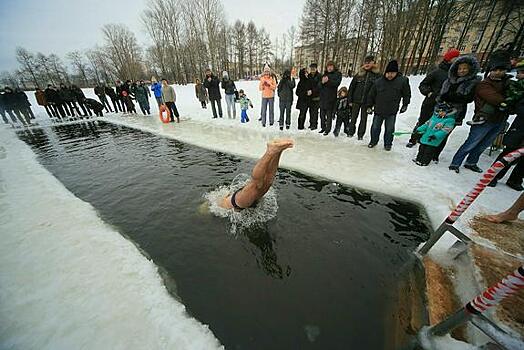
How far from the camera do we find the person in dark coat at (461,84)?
4.02 m

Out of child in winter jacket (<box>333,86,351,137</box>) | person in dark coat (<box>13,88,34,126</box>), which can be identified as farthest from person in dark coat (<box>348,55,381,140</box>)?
person in dark coat (<box>13,88,34,126</box>)

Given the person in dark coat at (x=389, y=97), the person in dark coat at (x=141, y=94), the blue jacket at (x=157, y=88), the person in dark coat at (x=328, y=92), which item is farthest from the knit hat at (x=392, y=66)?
the person in dark coat at (x=141, y=94)

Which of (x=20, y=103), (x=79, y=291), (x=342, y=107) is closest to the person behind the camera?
(x=79, y=291)

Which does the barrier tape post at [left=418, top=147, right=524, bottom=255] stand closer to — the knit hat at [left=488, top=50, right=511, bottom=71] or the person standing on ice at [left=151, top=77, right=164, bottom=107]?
the knit hat at [left=488, top=50, right=511, bottom=71]

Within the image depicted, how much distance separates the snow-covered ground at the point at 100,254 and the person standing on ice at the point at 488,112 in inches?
17.0

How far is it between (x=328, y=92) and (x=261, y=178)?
5.18 m

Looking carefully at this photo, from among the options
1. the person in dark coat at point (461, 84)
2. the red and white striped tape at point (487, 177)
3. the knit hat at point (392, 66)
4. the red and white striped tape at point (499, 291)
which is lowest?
the red and white striped tape at point (499, 291)

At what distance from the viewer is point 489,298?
1334mm

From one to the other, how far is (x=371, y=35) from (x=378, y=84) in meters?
24.3

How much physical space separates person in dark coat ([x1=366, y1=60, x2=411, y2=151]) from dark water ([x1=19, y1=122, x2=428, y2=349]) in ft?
8.95

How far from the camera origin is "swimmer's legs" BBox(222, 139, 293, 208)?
8.39ft

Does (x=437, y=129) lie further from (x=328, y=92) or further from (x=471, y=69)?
(x=328, y=92)

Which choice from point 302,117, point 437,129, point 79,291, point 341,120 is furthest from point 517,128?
point 79,291

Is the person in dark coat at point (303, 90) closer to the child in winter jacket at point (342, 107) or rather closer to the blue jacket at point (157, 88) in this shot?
the child in winter jacket at point (342, 107)
